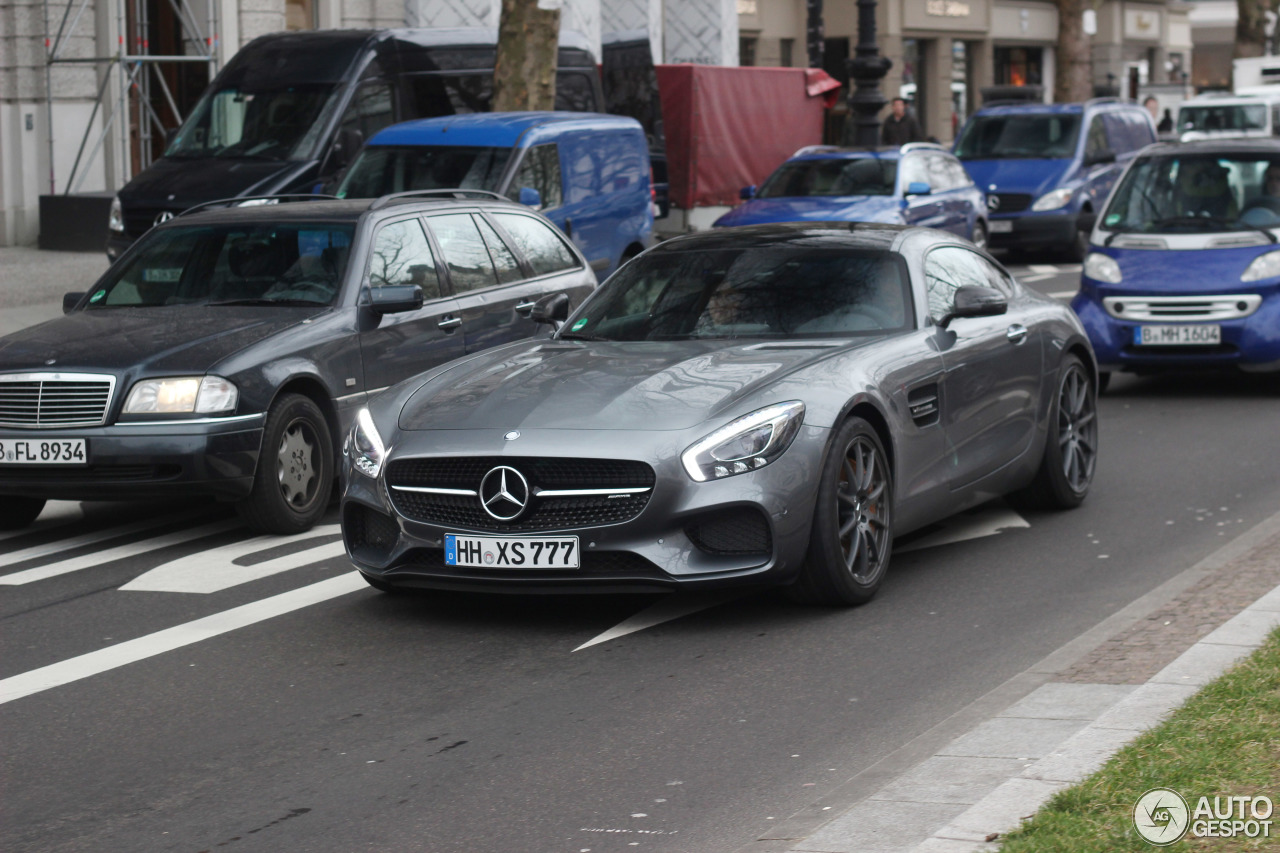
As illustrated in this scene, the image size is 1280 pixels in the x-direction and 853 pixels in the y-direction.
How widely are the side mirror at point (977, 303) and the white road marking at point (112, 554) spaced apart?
364cm

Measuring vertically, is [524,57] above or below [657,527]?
above

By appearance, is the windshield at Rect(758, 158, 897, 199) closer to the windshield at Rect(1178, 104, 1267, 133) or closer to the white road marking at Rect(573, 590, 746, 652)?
the white road marking at Rect(573, 590, 746, 652)

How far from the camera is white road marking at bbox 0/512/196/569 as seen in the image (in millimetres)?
8680

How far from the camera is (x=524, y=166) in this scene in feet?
52.3

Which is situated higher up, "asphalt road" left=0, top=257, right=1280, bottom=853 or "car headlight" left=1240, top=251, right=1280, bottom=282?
"car headlight" left=1240, top=251, right=1280, bottom=282

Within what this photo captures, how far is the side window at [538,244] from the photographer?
11.0m

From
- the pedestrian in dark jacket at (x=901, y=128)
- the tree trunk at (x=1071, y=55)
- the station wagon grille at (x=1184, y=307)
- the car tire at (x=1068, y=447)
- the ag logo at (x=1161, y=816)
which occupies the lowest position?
the ag logo at (x=1161, y=816)

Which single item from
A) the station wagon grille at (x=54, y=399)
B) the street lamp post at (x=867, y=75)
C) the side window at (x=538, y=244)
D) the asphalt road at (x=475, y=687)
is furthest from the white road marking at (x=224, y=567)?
the street lamp post at (x=867, y=75)

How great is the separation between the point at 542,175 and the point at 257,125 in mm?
4186

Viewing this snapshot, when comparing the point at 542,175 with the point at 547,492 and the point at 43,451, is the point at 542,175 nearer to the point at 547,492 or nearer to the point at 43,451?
the point at 43,451

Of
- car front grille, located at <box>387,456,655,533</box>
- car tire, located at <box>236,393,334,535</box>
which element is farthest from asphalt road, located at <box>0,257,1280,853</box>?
car front grille, located at <box>387,456,655,533</box>

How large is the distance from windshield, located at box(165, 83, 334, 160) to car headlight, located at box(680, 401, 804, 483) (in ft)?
41.4

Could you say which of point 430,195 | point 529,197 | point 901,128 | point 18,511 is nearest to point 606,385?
point 18,511

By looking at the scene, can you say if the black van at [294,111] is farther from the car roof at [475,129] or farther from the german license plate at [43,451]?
the german license plate at [43,451]
